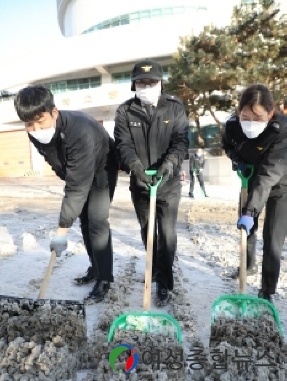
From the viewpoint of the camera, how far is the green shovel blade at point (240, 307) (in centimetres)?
237

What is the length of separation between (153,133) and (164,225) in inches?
28.4

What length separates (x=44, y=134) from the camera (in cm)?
252

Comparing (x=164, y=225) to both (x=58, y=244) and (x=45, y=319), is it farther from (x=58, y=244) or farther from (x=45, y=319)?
(x=45, y=319)

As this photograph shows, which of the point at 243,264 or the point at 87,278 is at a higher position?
the point at 243,264

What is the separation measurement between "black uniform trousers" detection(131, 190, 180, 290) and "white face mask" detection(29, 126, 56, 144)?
2.79ft

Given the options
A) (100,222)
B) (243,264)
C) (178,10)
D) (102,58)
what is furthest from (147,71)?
(178,10)

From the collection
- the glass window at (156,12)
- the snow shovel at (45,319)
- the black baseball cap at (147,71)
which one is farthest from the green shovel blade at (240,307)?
the glass window at (156,12)

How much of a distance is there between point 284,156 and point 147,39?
2017 cm

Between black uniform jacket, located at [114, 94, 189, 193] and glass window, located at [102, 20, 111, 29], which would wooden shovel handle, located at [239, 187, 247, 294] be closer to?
black uniform jacket, located at [114, 94, 189, 193]

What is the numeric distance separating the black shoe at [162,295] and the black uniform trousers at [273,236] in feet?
2.47

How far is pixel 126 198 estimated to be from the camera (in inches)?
421

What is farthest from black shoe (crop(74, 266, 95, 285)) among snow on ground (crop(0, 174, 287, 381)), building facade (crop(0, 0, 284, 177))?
building facade (crop(0, 0, 284, 177))

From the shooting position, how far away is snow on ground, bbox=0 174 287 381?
299 cm

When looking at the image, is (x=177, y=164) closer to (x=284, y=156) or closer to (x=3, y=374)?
(x=284, y=156)
